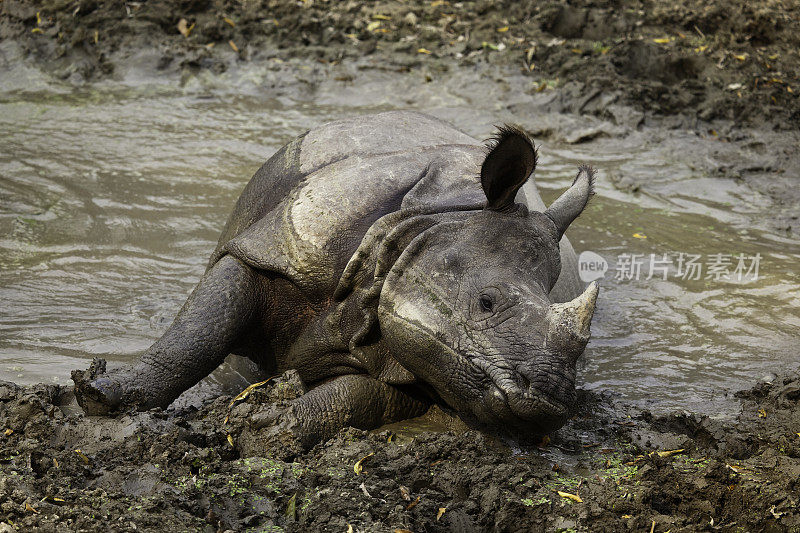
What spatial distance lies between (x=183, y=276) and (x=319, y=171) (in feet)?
6.43

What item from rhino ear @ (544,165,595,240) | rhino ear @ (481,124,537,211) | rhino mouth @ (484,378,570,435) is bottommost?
rhino mouth @ (484,378,570,435)

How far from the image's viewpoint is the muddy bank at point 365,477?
3.44m

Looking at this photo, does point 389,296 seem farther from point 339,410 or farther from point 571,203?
point 571,203

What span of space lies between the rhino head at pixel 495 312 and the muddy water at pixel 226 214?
1521 mm

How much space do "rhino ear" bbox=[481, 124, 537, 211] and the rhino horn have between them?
2.22ft

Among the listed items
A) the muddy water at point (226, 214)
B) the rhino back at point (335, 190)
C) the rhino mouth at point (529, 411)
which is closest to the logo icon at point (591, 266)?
the muddy water at point (226, 214)

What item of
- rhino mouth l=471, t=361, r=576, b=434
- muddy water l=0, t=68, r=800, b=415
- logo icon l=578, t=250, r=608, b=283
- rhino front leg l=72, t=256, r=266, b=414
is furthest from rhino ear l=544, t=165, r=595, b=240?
logo icon l=578, t=250, r=608, b=283

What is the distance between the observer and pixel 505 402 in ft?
12.7

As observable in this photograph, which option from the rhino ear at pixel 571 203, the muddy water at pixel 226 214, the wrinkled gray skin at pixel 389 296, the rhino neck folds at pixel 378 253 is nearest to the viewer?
the wrinkled gray skin at pixel 389 296

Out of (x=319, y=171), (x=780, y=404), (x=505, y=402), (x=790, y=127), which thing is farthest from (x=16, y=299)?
(x=790, y=127)

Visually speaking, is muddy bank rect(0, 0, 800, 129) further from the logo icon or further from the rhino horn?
the rhino horn

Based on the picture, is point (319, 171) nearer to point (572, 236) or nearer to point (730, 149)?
point (572, 236)

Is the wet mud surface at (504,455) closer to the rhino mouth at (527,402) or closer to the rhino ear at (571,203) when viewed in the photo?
the rhino mouth at (527,402)

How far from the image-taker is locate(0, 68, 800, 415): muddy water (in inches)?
226
